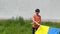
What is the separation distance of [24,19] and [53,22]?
1470mm

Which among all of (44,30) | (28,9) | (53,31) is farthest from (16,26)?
(53,31)

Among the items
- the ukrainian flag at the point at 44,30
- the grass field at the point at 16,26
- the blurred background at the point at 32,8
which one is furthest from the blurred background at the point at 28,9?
the ukrainian flag at the point at 44,30

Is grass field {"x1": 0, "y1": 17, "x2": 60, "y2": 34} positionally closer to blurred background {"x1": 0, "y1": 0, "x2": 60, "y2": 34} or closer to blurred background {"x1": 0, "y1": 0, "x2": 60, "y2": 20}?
blurred background {"x1": 0, "y1": 0, "x2": 60, "y2": 34}

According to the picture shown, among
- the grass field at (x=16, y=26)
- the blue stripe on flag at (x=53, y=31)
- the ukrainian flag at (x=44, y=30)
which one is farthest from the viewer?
the grass field at (x=16, y=26)

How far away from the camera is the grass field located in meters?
14.4

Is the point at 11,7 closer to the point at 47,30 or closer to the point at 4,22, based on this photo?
the point at 4,22

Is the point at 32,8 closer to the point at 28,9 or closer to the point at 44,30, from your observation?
the point at 28,9

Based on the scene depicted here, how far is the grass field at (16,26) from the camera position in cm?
1436

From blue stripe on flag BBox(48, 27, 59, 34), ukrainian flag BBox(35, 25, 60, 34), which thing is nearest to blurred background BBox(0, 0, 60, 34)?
ukrainian flag BBox(35, 25, 60, 34)

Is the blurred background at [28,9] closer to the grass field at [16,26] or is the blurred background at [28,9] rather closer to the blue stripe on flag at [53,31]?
the grass field at [16,26]

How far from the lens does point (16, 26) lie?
1540 cm

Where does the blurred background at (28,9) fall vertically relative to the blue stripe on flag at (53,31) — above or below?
above

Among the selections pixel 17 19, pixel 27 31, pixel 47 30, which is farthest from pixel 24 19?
pixel 47 30

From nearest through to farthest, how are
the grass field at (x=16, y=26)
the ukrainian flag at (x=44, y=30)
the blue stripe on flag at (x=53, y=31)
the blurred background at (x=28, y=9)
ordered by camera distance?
the blue stripe on flag at (x=53, y=31)
the ukrainian flag at (x=44, y=30)
the grass field at (x=16, y=26)
the blurred background at (x=28, y=9)
